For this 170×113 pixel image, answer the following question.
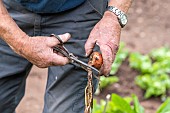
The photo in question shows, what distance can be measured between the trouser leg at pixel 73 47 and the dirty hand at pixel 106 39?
20 cm

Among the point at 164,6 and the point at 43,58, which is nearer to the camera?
the point at 43,58

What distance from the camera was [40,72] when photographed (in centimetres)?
477

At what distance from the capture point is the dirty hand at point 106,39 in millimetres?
2461

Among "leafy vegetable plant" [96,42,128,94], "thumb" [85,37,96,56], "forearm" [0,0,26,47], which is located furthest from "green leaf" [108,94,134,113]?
"leafy vegetable plant" [96,42,128,94]

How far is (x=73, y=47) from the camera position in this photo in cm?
283

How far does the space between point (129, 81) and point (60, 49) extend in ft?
7.61

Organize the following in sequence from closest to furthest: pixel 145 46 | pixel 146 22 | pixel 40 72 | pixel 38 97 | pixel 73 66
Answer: pixel 73 66, pixel 38 97, pixel 40 72, pixel 145 46, pixel 146 22

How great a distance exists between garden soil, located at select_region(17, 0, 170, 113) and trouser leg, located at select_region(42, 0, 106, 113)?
1439mm

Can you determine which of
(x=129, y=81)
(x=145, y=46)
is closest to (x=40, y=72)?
(x=129, y=81)

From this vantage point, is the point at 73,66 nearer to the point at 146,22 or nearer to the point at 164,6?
the point at 146,22

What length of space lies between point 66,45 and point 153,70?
6.49ft

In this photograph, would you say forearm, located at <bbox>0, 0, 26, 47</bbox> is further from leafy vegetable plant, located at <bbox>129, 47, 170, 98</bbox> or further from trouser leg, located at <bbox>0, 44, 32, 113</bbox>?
leafy vegetable plant, located at <bbox>129, 47, 170, 98</bbox>

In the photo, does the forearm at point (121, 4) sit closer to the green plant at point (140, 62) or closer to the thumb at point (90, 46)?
the thumb at point (90, 46)

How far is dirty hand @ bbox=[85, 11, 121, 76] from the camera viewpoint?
2.46m
